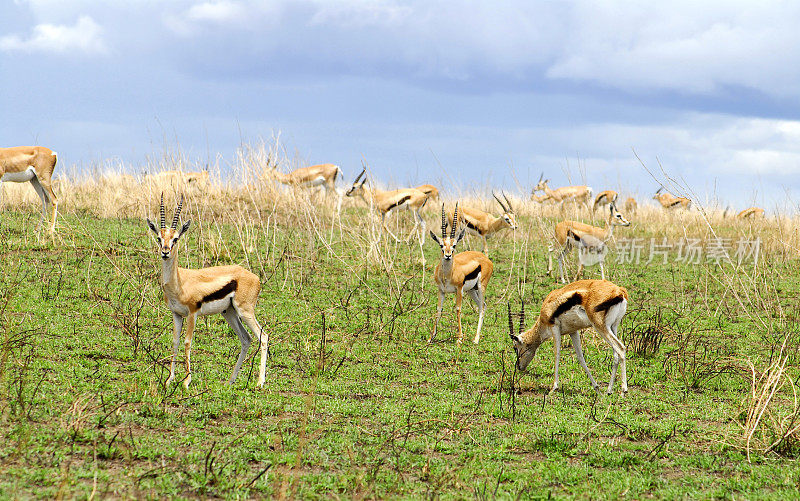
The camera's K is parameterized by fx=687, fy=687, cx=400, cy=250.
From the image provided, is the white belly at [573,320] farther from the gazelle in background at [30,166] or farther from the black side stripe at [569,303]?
the gazelle in background at [30,166]

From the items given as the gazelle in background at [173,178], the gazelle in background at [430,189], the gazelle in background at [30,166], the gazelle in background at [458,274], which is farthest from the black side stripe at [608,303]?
the gazelle in background at [430,189]

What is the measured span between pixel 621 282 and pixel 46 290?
1069cm

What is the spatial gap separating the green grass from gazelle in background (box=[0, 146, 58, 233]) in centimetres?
264

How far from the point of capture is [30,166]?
46.3ft

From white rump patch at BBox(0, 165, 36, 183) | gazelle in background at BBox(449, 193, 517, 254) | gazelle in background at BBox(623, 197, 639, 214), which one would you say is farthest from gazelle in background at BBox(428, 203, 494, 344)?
gazelle in background at BBox(623, 197, 639, 214)

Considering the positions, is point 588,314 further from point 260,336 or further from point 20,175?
point 20,175

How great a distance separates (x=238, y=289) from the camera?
22.3 ft

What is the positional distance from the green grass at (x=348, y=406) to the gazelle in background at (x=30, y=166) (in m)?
2.64

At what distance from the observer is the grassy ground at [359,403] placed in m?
4.69

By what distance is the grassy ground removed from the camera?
4.69 metres

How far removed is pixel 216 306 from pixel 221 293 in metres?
0.13

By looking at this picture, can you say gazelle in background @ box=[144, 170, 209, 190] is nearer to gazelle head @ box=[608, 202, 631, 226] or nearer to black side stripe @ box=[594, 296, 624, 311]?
black side stripe @ box=[594, 296, 624, 311]

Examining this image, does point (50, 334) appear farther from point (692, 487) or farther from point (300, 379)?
point (692, 487)

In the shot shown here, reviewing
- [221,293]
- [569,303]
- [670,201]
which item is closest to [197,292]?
[221,293]
